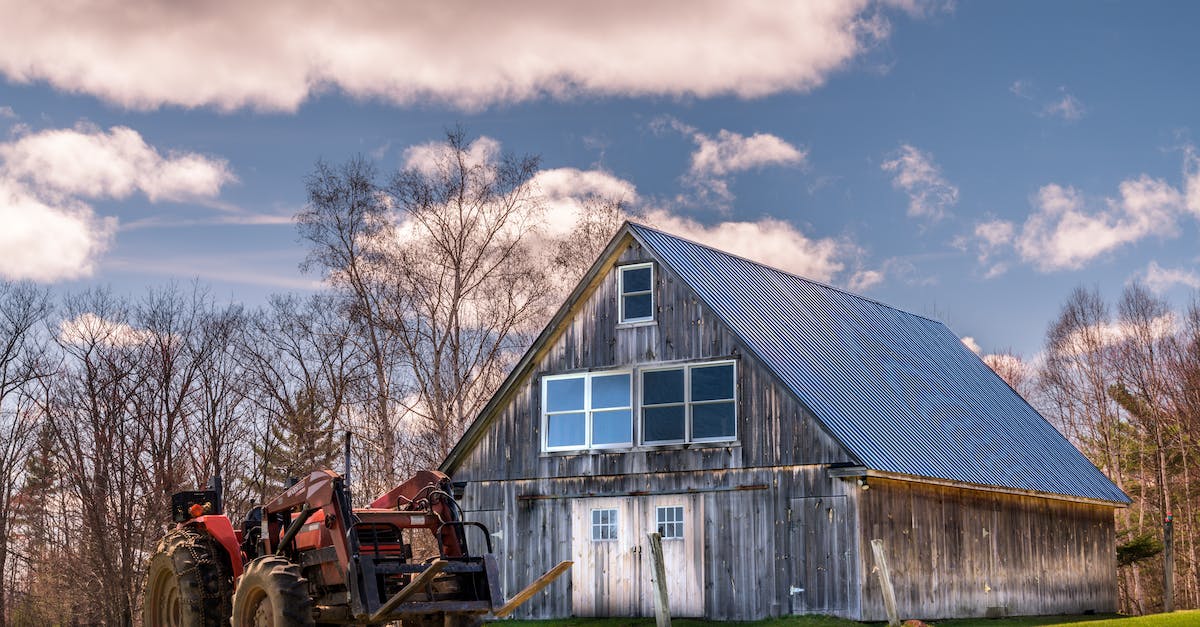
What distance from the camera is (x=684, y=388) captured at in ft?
82.0

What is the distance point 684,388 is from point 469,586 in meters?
12.7

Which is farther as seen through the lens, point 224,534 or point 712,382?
point 712,382

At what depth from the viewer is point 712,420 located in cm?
2467

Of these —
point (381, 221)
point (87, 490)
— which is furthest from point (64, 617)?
point (381, 221)

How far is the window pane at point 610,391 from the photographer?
1013 inches

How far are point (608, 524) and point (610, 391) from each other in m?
2.71

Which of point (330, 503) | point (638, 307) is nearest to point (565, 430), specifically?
point (638, 307)

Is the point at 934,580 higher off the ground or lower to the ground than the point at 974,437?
lower

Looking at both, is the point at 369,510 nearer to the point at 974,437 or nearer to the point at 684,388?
the point at 684,388

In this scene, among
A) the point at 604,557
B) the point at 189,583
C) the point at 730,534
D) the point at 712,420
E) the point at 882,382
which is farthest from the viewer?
the point at 882,382

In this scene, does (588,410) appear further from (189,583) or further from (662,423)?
(189,583)

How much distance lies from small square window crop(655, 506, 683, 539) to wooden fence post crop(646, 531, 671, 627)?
162 cm

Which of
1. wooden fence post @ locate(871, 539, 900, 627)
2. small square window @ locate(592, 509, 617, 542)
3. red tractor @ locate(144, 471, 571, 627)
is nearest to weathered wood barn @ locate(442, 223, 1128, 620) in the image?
small square window @ locate(592, 509, 617, 542)

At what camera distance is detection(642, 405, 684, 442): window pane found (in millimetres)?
25000
